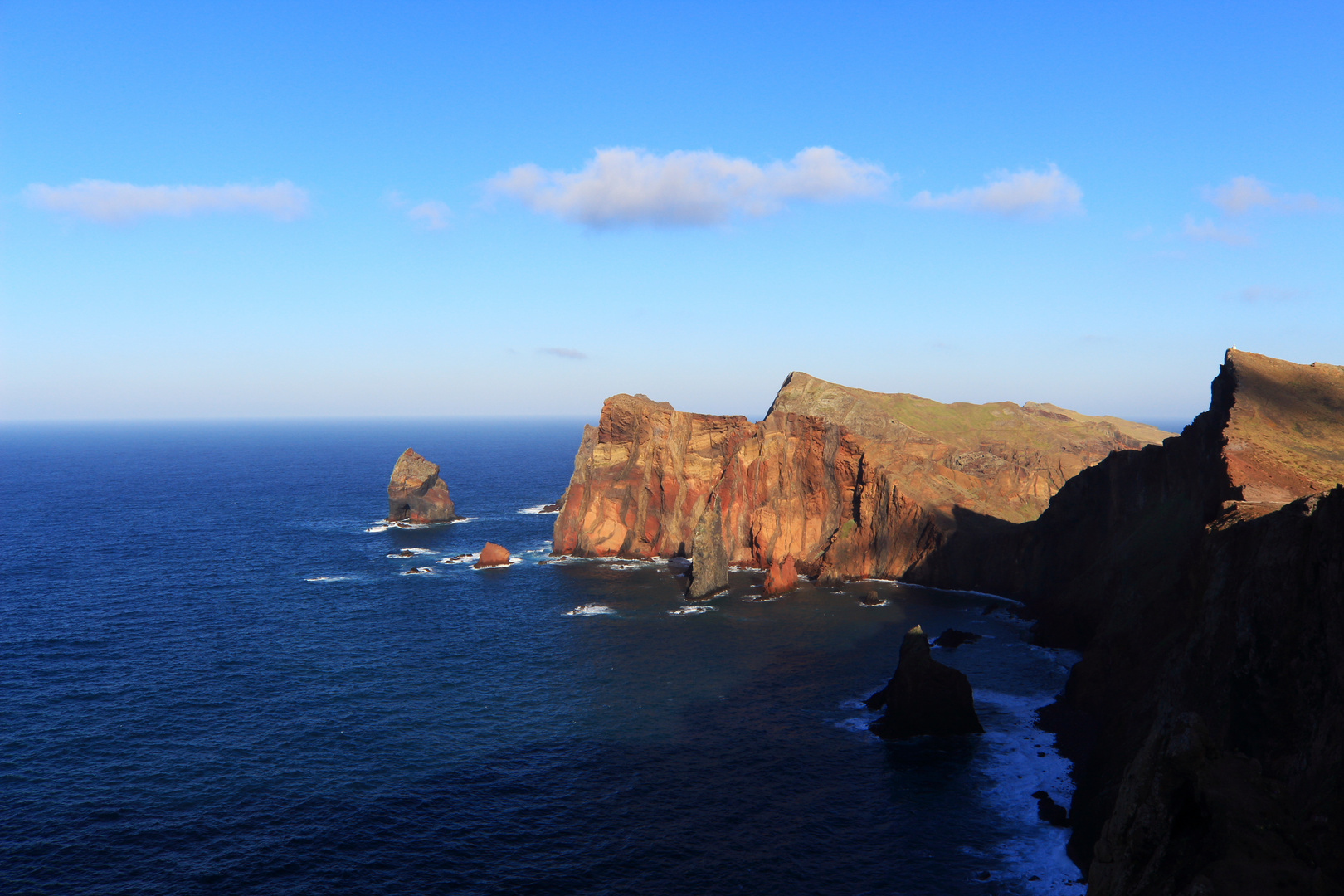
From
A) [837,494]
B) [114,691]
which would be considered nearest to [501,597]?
[114,691]

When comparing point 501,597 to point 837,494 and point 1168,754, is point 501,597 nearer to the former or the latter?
point 837,494

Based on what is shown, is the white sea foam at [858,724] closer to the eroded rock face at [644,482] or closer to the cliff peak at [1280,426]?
the cliff peak at [1280,426]

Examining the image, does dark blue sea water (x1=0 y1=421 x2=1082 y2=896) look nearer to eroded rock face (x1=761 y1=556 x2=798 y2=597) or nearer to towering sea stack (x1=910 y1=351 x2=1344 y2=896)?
eroded rock face (x1=761 y1=556 x2=798 y2=597)

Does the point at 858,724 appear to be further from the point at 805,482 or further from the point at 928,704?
the point at 805,482

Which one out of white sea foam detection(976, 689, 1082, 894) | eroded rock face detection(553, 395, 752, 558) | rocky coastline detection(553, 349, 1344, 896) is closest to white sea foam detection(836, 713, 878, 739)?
rocky coastline detection(553, 349, 1344, 896)

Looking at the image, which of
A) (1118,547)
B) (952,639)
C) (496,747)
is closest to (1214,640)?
(952,639)

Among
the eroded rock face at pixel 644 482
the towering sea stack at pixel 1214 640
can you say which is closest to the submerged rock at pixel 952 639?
the towering sea stack at pixel 1214 640
